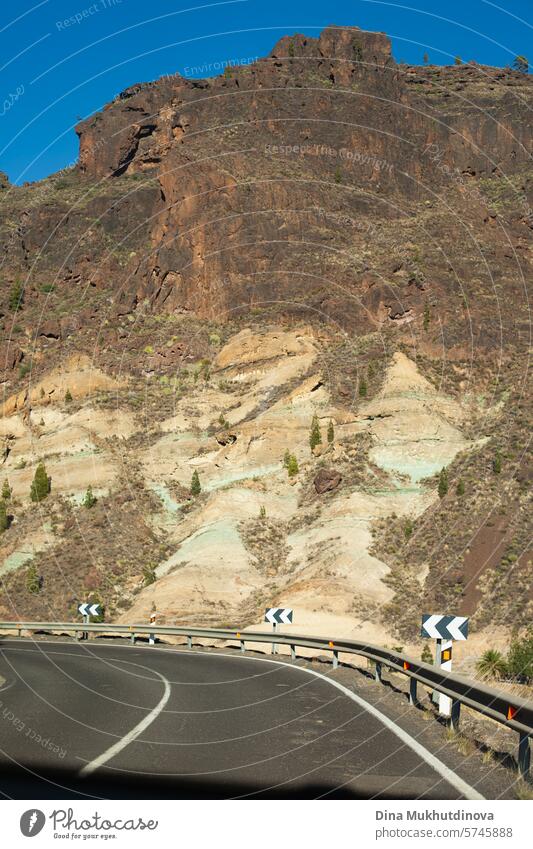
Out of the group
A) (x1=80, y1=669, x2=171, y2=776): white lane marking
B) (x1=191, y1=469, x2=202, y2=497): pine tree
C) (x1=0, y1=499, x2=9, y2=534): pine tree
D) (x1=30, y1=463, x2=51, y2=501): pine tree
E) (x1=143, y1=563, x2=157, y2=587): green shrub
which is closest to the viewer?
(x1=80, y1=669, x2=171, y2=776): white lane marking

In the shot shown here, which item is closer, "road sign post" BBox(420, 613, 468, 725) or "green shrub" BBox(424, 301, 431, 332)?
"road sign post" BBox(420, 613, 468, 725)

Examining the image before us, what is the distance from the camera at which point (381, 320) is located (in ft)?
312

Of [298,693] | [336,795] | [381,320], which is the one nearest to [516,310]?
[381,320]

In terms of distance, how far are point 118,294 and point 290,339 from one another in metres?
40.0

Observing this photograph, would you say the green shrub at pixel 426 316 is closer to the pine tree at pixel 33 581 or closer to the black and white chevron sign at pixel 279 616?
the pine tree at pixel 33 581

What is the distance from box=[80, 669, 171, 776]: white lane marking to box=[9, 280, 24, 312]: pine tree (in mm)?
121480

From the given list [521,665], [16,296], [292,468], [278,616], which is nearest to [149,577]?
[292,468]

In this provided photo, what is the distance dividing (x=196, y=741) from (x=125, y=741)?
0.88 metres

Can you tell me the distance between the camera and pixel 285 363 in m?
88.9

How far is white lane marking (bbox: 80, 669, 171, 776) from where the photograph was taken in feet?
29.2

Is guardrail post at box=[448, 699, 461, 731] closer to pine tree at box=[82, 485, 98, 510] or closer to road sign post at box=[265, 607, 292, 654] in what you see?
road sign post at box=[265, 607, 292, 654]

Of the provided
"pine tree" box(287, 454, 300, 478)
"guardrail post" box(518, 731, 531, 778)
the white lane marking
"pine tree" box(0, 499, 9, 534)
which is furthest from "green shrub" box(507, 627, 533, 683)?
"pine tree" box(0, 499, 9, 534)

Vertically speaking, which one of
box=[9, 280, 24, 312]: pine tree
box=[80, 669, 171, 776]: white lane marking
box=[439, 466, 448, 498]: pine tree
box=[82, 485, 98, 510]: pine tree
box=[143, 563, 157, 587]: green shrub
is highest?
box=[9, 280, 24, 312]: pine tree
